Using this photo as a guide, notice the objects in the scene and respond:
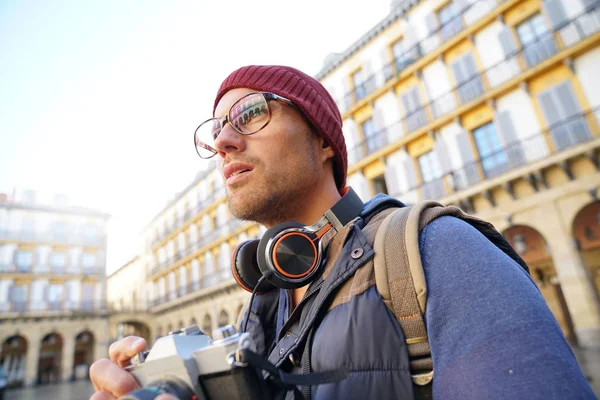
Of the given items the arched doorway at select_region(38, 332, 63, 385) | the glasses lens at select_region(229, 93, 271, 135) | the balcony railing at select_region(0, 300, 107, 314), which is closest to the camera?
the glasses lens at select_region(229, 93, 271, 135)

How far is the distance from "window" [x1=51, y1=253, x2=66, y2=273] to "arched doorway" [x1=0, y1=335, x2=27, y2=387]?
5887 millimetres

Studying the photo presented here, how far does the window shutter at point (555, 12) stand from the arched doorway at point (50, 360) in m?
36.4

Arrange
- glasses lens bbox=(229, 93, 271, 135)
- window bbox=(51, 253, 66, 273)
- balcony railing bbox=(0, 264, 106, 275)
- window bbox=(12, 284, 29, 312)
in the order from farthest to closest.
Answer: window bbox=(51, 253, 66, 273)
balcony railing bbox=(0, 264, 106, 275)
window bbox=(12, 284, 29, 312)
glasses lens bbox=(229, 93, 271, 135)

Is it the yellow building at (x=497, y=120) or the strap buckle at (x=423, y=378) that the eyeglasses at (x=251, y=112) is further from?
the yellow building at (x=497, y=120)

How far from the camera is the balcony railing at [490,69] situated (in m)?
10.4

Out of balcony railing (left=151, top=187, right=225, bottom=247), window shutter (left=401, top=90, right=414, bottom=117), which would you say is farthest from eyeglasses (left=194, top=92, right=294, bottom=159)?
balcony railing (left=151, top=187, right=225, bottom=247)

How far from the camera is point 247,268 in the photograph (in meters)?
1.68

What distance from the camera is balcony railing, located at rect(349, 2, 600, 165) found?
10.4 meters

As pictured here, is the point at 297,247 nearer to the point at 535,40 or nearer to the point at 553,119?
the point at 553,119

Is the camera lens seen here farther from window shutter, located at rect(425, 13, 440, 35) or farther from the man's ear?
Result: window shutter, located at rect(425, 13, 440, 35)

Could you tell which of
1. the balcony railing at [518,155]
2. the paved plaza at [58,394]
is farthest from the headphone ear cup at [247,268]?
the paved plaza at [58,394]

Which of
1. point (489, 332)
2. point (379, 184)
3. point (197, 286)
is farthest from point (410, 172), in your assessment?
point (197, 286)

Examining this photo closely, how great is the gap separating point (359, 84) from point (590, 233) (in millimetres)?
10749

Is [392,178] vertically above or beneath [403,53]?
beneath
